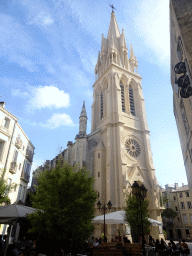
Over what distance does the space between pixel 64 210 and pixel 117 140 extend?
17.9m

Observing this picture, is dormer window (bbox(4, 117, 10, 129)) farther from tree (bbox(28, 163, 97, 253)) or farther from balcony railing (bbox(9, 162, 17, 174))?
tree (bbox(28, 163, 97, 253))

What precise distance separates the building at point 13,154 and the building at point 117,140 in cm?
575

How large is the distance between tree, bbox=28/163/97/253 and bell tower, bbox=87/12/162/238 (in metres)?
11.7

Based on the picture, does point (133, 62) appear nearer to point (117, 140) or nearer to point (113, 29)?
point (113, 29)

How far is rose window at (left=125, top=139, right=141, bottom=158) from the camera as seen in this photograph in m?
30.3

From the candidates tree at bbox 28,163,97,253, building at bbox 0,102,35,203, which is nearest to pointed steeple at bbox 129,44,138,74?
building at bbox 0,102,35,203

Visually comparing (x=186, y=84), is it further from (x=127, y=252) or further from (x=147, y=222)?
(x=147, y=222)

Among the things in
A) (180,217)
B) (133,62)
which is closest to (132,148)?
(133,62)

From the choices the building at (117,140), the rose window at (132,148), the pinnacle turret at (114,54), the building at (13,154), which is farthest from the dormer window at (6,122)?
the pinnacle turret at (114,54)

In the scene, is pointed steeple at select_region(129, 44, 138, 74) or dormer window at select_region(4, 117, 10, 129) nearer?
dormer window at select_region(4, 117, 10, 129)

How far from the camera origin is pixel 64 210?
1173 cm

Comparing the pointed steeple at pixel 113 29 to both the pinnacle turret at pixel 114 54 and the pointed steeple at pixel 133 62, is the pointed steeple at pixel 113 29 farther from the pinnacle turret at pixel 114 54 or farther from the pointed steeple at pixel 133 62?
the pointed steeple at pixel 133 62

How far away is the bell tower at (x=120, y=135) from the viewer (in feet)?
84.5

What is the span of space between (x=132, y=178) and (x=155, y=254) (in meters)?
15.8
